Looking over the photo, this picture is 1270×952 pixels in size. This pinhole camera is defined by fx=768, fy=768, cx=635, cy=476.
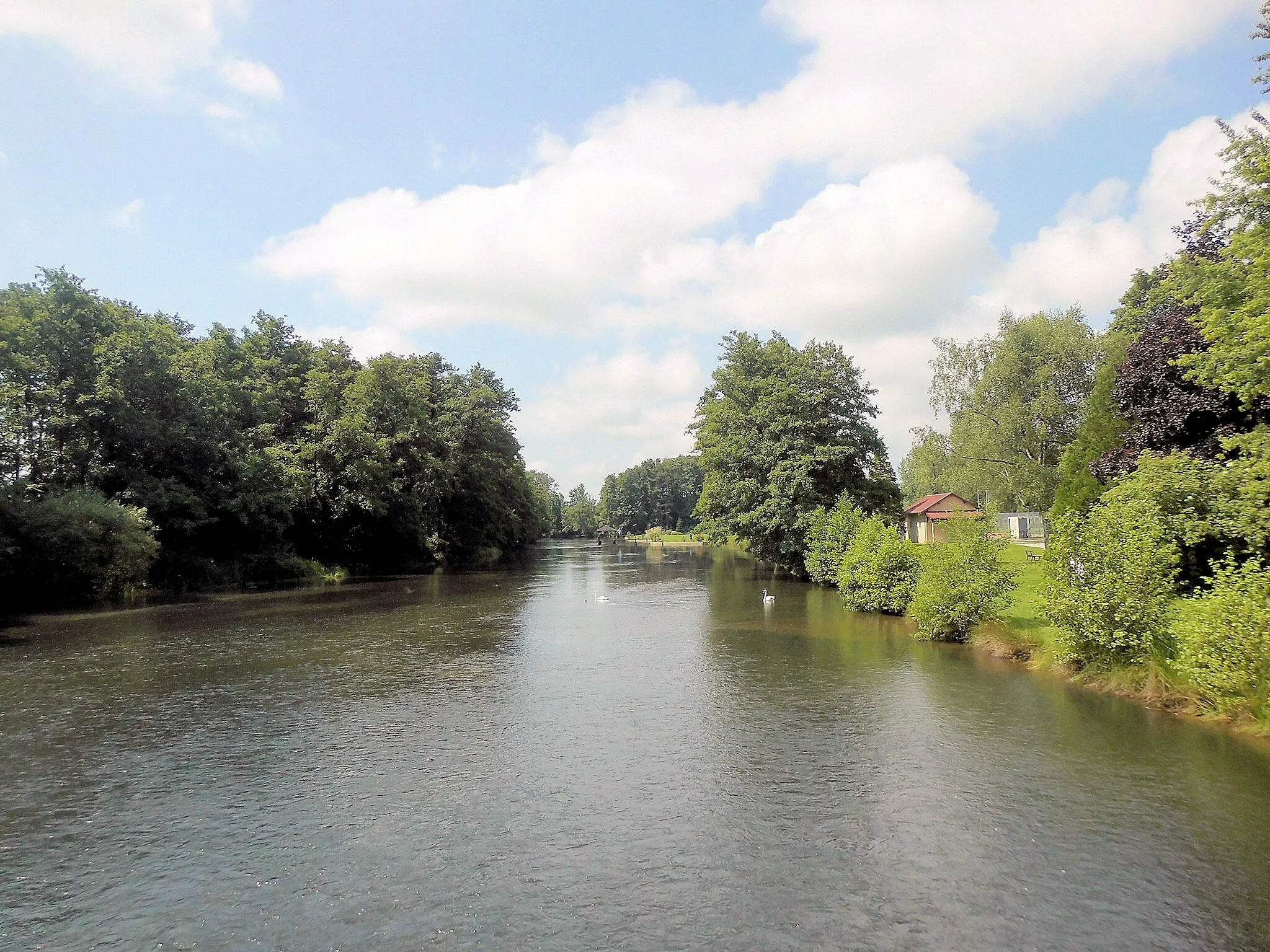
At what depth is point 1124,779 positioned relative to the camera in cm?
1077

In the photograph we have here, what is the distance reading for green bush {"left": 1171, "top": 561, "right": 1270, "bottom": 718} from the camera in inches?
471

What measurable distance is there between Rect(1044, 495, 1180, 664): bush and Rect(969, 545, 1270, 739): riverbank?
0.37 m

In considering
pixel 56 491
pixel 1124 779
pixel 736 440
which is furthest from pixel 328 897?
pixel 736 440

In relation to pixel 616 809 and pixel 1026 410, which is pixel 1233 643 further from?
pixel 1026 410

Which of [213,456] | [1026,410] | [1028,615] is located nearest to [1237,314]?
[1028,615]

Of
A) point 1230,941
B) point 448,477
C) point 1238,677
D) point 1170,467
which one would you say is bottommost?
point 1230,941

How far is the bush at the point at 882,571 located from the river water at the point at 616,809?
727 centimetres

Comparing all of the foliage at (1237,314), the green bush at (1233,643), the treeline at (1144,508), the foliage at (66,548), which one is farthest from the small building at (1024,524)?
the foliage at (66,548)

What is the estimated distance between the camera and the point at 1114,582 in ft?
49.3

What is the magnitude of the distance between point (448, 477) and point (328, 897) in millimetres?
55205

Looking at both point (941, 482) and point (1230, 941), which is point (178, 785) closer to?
point (1230, 941)

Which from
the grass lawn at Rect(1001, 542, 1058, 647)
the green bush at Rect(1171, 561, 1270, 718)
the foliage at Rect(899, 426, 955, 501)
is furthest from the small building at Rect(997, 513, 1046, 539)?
the green bush at Rect(1171, 561, 1270, 718)

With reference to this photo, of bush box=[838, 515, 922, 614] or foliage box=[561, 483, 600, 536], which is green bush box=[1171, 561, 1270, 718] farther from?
foliage box=[561, 483, 600, 536]

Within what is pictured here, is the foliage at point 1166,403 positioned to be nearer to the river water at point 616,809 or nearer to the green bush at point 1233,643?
the green bush at point 1233,643
